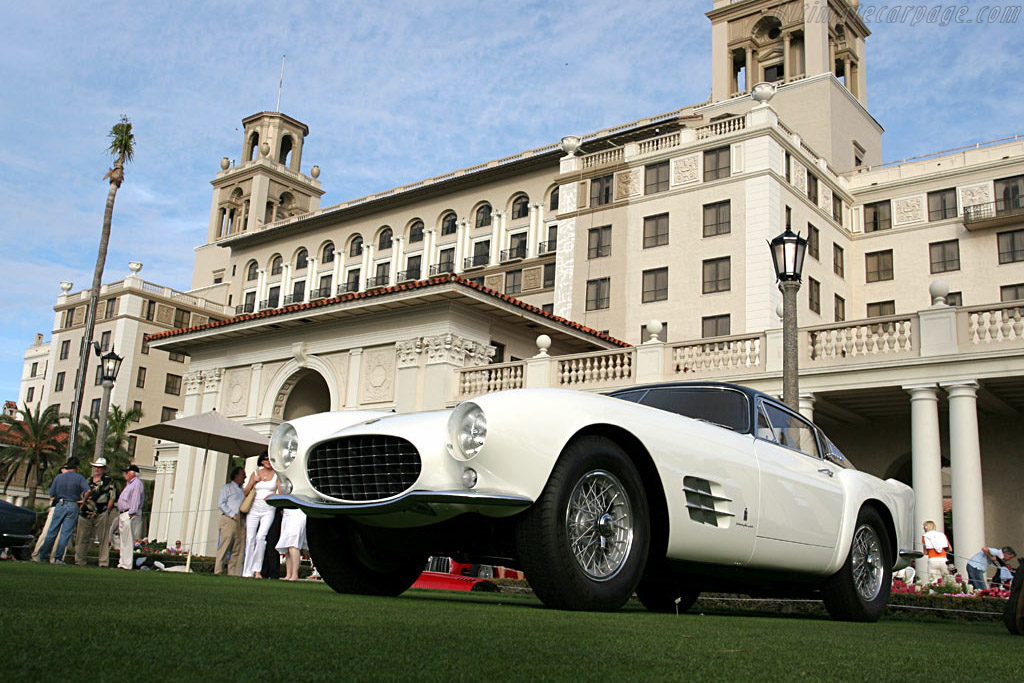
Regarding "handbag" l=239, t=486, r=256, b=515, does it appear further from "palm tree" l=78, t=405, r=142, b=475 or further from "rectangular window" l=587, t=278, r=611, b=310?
"palm tree" l=78, t=405, r=142, b=475

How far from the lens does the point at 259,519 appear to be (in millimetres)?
13117

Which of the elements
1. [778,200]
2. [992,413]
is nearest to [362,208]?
[778,200]

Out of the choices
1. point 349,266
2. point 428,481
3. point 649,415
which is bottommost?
point 428,481

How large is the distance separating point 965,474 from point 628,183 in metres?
29.9

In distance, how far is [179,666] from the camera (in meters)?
2.33

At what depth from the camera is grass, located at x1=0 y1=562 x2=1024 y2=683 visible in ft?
7.83

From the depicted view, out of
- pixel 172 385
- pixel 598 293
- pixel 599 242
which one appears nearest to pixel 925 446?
pixel 598 293

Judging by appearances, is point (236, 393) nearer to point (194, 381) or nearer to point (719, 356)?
point (194, 381)

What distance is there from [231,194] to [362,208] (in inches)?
1025

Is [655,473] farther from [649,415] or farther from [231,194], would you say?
[231,194]

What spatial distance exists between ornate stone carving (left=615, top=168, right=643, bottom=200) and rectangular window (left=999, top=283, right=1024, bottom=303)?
1753 centimetres

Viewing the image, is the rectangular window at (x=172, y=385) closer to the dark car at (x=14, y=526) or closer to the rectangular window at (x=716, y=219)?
the rectangular window at (x=716, y=219)

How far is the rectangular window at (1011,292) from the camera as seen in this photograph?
4133 centimetres

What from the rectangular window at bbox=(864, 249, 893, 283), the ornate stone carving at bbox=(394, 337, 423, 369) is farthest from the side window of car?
the rectangular window at bbox=(864, 249, 893, 283)
